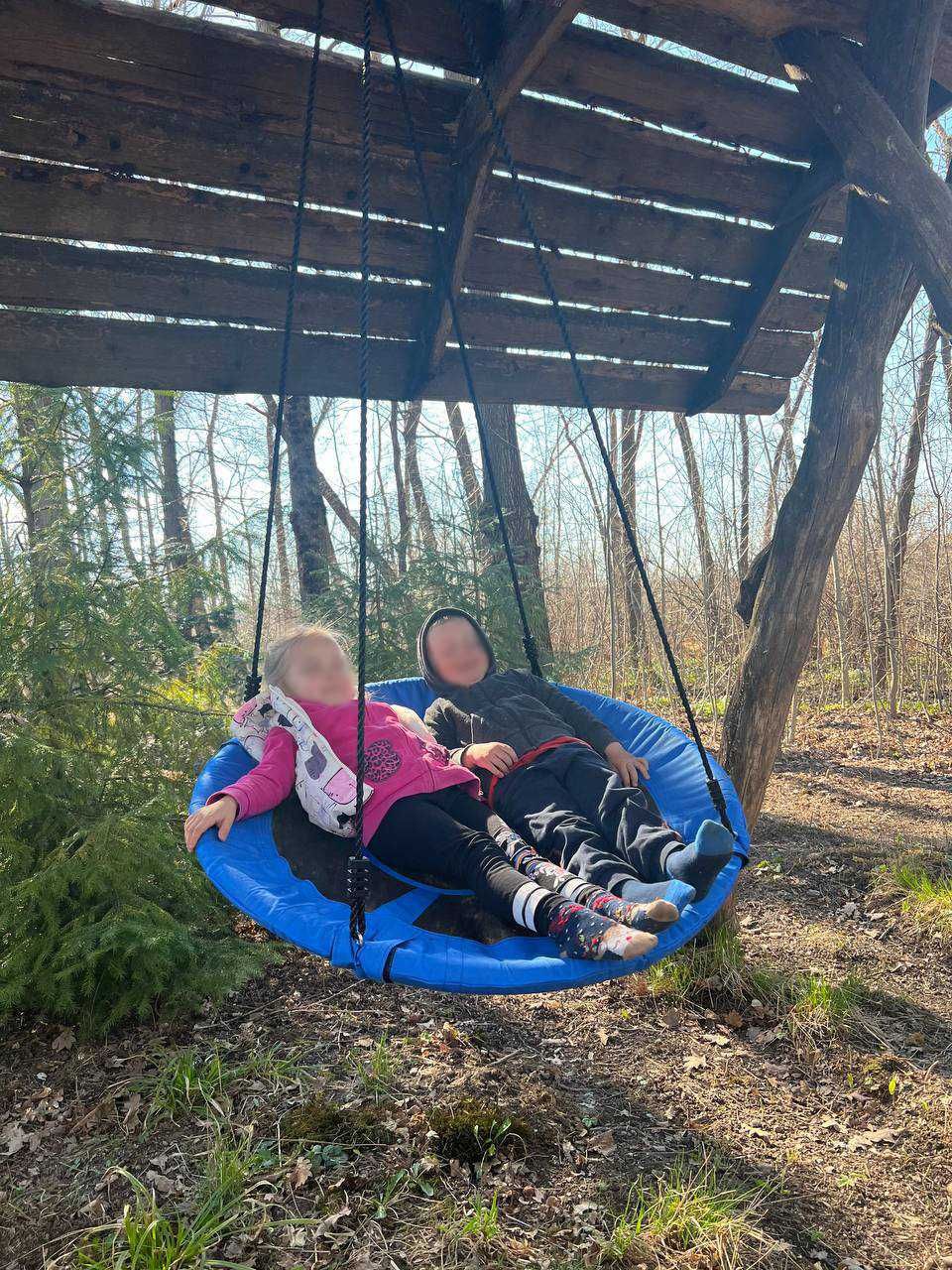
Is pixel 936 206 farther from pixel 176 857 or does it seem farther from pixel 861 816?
pixel 861 816

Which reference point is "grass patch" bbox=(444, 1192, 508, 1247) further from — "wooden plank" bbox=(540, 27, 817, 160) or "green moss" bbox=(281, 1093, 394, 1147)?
"wooden plank" bbox=(540, 27, 817, 160)

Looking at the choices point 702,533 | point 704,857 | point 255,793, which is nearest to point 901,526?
point 702,533

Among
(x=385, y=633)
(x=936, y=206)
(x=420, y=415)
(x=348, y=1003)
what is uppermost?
(x=420, y=415)

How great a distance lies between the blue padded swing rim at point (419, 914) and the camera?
1.44 meters

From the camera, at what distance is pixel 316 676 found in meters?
2.32

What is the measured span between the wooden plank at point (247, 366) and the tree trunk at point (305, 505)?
181 cm

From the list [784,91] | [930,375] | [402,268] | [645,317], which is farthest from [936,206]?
[930,375]

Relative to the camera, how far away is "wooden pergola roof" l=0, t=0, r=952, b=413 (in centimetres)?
196

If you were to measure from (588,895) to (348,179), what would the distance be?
1.95m

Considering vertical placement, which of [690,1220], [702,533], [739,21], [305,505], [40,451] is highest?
[739,21]

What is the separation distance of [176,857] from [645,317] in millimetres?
2395

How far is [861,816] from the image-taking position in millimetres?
4250

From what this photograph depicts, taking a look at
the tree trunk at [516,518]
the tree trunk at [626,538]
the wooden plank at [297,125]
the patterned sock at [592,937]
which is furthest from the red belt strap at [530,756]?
the tree trunk at [626,538]

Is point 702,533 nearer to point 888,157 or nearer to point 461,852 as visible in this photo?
point 888,157
